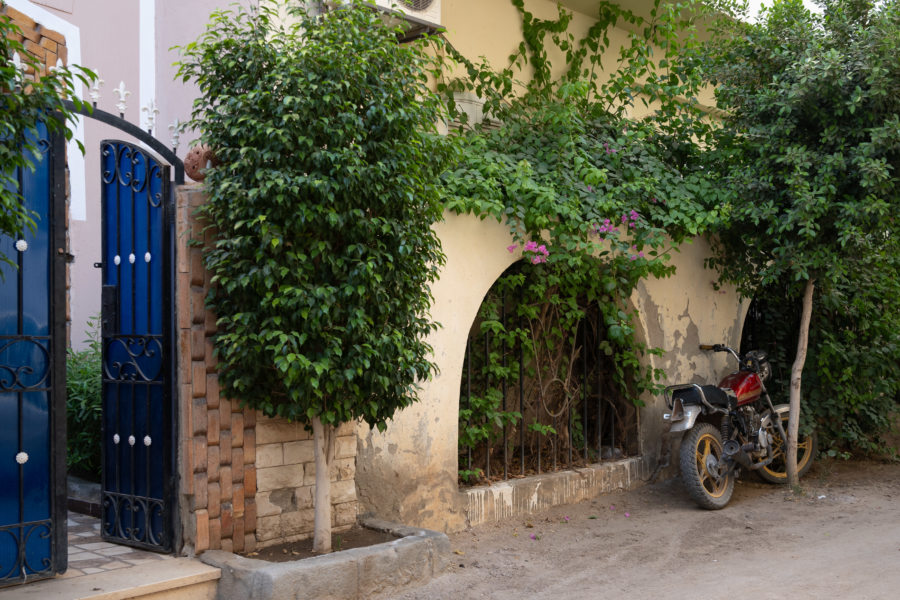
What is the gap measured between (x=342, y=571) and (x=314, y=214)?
1997 mm

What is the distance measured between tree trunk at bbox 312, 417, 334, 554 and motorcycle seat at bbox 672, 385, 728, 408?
350 cm

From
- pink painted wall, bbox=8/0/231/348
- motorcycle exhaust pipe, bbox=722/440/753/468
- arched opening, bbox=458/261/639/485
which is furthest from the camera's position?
pink painted wall, bbox=8/0/231/348

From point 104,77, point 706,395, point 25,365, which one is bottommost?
point 706,395

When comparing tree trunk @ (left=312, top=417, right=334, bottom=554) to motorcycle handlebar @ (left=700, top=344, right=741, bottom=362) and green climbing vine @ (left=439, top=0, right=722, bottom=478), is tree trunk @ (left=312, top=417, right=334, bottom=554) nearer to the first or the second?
green climbing vine @ (left=439, top=0, right=722, bottom=478)

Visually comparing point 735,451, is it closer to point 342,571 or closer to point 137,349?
point 342,571

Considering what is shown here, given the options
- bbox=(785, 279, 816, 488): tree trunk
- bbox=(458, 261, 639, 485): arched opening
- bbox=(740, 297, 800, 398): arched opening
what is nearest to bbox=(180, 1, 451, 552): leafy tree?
bbox=(458, 261, 639, 485): arched opening

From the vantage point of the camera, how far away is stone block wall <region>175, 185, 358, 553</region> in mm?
4695

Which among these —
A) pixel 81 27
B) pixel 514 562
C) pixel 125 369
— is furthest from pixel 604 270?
pixel 81 27

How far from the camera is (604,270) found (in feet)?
24.3

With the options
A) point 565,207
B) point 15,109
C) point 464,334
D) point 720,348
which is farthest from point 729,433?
point 15,109

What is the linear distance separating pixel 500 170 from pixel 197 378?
2.89 m

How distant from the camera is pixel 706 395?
7.17m

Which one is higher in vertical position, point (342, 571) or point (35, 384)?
point (35, 384)

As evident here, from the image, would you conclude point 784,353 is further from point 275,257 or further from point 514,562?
point 275,257
